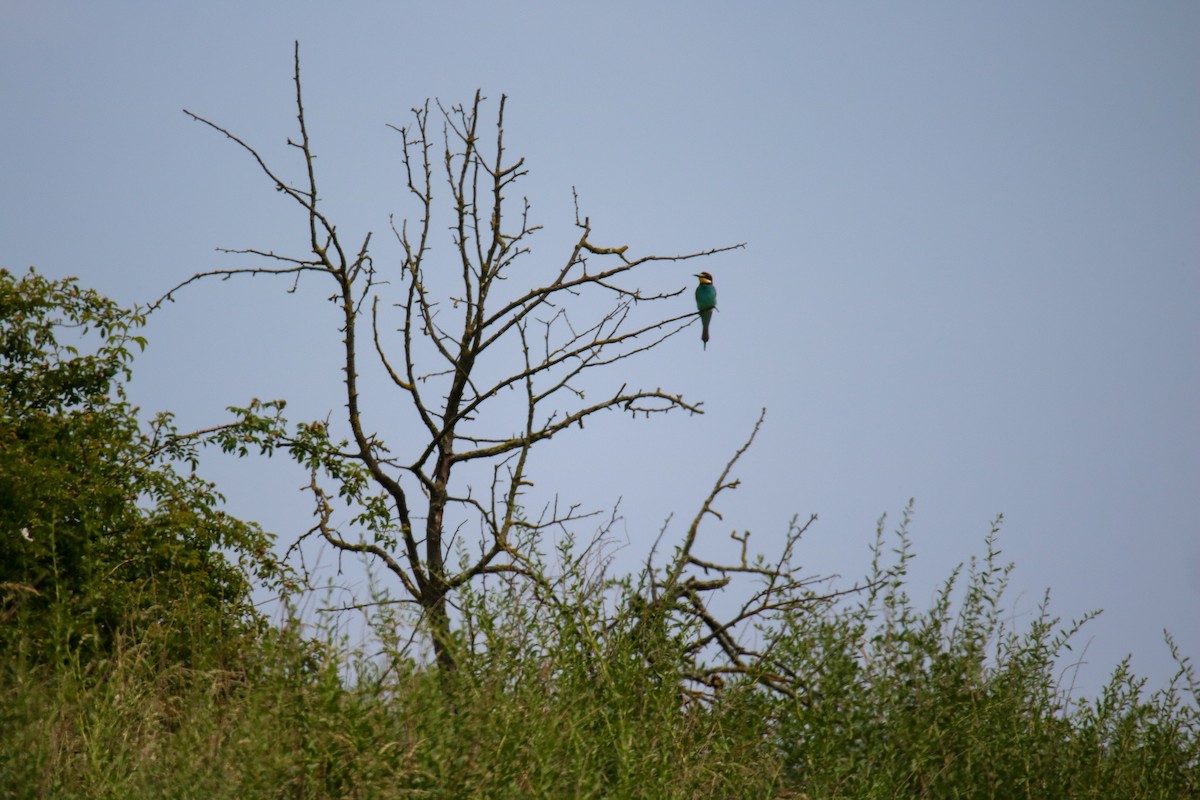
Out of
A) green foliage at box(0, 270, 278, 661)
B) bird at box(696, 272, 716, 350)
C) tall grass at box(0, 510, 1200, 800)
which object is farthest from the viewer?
bird at box(696, 272, 716, 350)

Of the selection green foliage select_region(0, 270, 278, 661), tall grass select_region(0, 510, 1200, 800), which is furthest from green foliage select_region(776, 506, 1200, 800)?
green foliage select_region(0, 270, 278, 661)

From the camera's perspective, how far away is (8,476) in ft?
24.8

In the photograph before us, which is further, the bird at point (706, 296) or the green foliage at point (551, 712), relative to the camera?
the bird at point (706, 296)

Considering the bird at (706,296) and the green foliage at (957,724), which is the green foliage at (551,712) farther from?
the bird at (706,296)

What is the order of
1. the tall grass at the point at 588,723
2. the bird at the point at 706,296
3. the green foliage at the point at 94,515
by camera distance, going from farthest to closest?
the bird at the point at 706,296 < the green foliage at the point at 94,515 < the tall grass at the point at 588,723

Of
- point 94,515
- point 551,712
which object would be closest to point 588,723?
point 551,712

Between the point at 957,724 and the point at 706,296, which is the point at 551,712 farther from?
the point at 706,296

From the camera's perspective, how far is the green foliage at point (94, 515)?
22.7 feet

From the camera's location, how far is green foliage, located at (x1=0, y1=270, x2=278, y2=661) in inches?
273

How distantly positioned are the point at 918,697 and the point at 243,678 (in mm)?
3356

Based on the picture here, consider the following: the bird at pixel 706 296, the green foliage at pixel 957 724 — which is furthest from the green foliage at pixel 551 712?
the bird at pixel 706 296

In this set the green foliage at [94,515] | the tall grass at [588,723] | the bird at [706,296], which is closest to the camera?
the tall grass at [588,723]

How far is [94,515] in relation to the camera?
7816 millimetres

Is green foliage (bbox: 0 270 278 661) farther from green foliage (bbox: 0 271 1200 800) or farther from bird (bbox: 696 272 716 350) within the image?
bird (bbox: 696 272 716 350)
